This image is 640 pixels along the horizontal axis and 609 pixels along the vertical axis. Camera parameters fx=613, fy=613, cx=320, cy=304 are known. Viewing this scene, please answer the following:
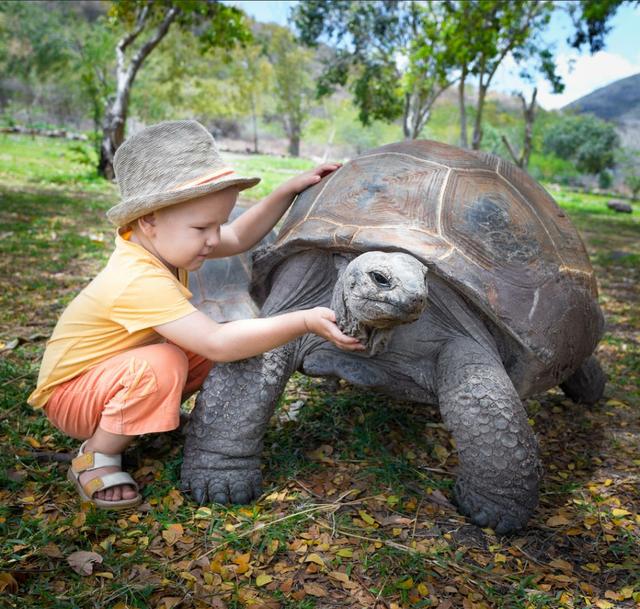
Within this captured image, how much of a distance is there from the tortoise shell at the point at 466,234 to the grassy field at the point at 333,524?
579 millimetres

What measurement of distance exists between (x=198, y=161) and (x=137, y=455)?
4.01 feet

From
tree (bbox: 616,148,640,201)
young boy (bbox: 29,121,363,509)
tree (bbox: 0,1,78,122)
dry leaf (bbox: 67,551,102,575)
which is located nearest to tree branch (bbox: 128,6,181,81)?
young boy (bbox: 29,121,363,509)

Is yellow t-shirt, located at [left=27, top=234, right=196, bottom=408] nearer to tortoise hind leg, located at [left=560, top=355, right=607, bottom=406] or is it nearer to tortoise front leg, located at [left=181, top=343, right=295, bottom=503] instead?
tortoise front leg, located at [left=181, top=343, right=295, bottom=503]

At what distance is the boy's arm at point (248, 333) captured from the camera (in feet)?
6.49

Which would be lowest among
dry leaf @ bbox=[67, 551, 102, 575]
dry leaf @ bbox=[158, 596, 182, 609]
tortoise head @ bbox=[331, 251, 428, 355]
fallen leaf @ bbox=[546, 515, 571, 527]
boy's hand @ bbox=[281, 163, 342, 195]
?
fallen leaf @ bbox=[546, 515, 571, 527]

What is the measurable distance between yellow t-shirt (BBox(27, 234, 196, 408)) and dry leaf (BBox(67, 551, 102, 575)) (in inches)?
24.4

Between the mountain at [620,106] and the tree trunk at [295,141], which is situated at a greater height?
the mountain at [620,106]

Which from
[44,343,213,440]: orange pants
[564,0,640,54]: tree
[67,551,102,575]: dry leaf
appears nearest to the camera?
[67,551,102,575]: dry leaf

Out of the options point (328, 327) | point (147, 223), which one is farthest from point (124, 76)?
point (328, 327)

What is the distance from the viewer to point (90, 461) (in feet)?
7.11

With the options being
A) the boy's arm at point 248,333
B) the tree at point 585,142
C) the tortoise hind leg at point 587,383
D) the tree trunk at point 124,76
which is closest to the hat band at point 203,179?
the boy's arm at point 248,333

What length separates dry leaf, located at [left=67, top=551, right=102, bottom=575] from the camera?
5.80 ft

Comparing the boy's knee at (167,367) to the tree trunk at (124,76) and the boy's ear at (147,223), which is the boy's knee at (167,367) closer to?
the boy's ear at (147,223)

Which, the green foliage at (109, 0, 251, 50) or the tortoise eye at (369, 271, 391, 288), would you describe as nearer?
the tortoise eye at (369, 271, 391, 288)
